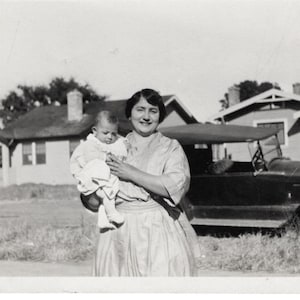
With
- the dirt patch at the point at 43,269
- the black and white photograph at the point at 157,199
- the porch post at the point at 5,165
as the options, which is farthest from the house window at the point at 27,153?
the dirt patch at the point at 43,269

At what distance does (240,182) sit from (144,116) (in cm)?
485

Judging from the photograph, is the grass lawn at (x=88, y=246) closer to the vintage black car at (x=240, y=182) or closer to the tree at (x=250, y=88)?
the vintage black car at (x=240, y=182)

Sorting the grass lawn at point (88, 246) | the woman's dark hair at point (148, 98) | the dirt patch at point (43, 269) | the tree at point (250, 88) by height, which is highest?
the tree at point (250, 88)

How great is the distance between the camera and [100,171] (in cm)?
289

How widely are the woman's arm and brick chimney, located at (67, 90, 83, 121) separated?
1817 cm

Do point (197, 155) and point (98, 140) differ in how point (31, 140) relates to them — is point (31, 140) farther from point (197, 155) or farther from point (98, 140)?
point (98, 140)

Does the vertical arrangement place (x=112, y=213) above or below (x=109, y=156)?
below

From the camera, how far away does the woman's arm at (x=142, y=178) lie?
271 cm

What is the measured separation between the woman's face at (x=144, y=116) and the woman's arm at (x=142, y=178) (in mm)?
242

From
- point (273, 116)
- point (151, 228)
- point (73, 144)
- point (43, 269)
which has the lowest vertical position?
point (43, 269)

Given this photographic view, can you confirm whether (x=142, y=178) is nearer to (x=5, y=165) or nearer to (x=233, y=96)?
(x=233, y=96)

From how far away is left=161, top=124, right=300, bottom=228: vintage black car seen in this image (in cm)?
730

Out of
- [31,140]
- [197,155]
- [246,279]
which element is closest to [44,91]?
[31,140]

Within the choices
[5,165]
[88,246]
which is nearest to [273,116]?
[88,246]
